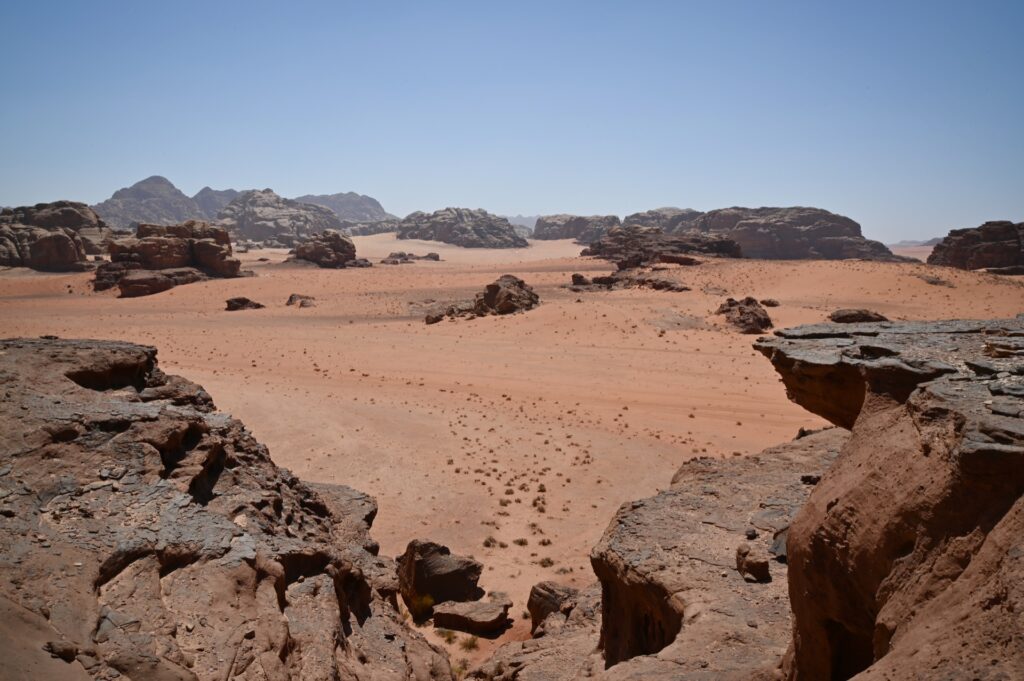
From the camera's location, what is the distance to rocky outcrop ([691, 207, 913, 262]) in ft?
318

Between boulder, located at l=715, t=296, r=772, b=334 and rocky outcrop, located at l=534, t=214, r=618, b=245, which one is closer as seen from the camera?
boulder, located at l=715, t=296, r=772, b=334

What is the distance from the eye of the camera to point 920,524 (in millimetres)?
4531

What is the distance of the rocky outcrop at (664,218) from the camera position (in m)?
132

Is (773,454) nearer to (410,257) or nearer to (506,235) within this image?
(410,257)

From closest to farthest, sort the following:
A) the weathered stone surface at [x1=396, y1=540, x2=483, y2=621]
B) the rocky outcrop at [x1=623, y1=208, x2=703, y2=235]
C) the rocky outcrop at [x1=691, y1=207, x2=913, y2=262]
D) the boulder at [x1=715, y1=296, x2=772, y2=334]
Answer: the weathered stone surface at [x1=396, y1=540, x2=483, y2=621] → the boulder at [x1=715, y1=296, x2=772, y2=334] → the rocky outcrop at [x1=691, y1=207, x2=913, y2=262] → the rocky outcrop at [x1=623, y1=208, x2=703, y2=235]

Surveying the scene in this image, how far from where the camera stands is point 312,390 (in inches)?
989

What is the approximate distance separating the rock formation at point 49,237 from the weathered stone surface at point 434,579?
64.8 m

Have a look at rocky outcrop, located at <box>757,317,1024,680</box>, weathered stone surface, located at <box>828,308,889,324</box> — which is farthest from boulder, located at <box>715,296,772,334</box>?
rocky outcrop, located at <box>757,317,1024,680</box>

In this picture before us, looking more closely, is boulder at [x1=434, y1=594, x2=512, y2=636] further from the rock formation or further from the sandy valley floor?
the rock formation

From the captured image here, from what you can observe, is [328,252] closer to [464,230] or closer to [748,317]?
[748,317]

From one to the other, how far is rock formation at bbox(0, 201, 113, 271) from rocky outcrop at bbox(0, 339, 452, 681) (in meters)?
63.8

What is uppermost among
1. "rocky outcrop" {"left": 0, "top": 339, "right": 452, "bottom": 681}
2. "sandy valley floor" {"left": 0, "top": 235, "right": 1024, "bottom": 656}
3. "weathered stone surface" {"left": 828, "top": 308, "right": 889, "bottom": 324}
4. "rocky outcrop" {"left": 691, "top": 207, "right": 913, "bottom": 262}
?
"rocky outcrop" {"left": 691, "top": 207, "right": 913, "bottom": 262}

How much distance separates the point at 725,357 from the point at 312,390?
17899 millimetres

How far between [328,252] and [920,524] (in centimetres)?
7387
